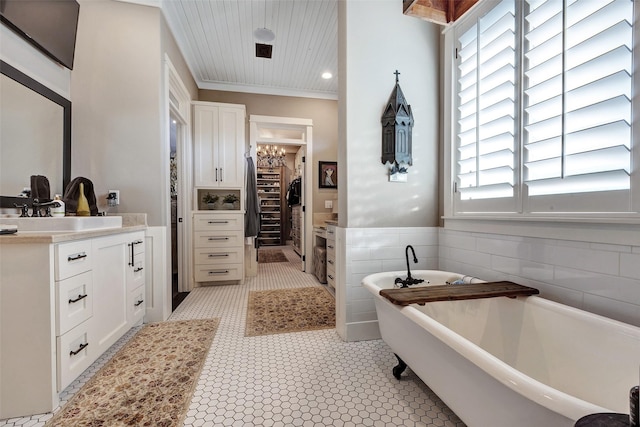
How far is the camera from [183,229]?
358 centimetres

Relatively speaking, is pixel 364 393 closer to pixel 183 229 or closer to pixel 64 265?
pixel 64 265

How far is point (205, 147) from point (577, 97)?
3746mm

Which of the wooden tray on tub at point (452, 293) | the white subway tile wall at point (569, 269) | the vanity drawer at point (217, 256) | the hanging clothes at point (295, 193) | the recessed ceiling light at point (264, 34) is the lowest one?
the vanity drawer at point (217, 256)

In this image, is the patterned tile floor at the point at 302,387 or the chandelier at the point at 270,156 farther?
the chandelier at the point at 270,156

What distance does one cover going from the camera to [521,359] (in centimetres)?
136

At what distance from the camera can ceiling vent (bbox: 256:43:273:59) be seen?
3.25 meters

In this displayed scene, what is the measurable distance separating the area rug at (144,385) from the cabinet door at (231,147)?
2.15 meters

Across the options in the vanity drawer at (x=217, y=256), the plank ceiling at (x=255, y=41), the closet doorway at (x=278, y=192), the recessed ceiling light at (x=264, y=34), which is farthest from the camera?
the closet doorway at (x=278, y=192)

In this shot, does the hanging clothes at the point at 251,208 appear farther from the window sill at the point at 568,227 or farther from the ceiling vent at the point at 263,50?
the window sill at the point at 568,227

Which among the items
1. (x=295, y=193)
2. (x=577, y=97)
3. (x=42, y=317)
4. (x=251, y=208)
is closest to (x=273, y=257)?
(x=295, y=193)

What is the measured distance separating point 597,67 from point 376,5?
1.62 m

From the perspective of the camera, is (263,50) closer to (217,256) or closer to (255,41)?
(255,41)

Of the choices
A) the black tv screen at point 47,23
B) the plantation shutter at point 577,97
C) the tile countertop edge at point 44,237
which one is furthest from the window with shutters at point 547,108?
the black tv screen at point 47,23

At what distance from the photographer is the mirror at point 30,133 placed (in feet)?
5.82
